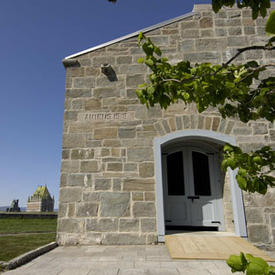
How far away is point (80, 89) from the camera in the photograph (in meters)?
5.36

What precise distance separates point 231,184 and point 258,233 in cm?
101

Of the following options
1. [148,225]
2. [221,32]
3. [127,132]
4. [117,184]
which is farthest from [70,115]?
[221,32]

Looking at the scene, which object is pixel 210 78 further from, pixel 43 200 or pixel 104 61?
pixel 43 200

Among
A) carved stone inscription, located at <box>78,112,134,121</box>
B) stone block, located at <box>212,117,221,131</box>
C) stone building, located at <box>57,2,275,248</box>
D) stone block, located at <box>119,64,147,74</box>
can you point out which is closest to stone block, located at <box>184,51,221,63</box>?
stone building, located at <box>57,2,275,248</box>

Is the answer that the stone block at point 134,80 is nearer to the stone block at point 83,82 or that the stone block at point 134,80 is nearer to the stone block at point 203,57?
the stone block at point 83,82

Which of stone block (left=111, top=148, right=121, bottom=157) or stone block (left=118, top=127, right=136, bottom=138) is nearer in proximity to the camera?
stone block (left=111, top=148, right=121, bottom=157)

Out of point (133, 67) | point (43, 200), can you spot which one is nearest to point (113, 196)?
point (133, 67)

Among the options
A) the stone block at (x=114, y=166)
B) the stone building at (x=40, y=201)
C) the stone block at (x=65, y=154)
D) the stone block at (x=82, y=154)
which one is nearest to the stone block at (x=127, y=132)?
the stone block at (x=114, y=166)

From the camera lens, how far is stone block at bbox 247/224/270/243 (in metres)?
4.27

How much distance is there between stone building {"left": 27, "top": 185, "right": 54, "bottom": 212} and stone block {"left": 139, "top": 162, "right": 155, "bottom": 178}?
4009 centimetres

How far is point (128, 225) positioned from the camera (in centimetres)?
441

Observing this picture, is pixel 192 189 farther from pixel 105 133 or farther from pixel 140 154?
pixel 105 133

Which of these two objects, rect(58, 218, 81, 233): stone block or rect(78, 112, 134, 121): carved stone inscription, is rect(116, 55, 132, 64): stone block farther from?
rect(58, 218, 81, 233): stone block

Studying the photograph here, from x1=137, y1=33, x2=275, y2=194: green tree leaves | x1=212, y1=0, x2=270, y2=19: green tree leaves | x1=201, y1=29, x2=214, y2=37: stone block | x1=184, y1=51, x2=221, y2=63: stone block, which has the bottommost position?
x1=137, y1=33, x2=275, y2=194: green tree leaves
